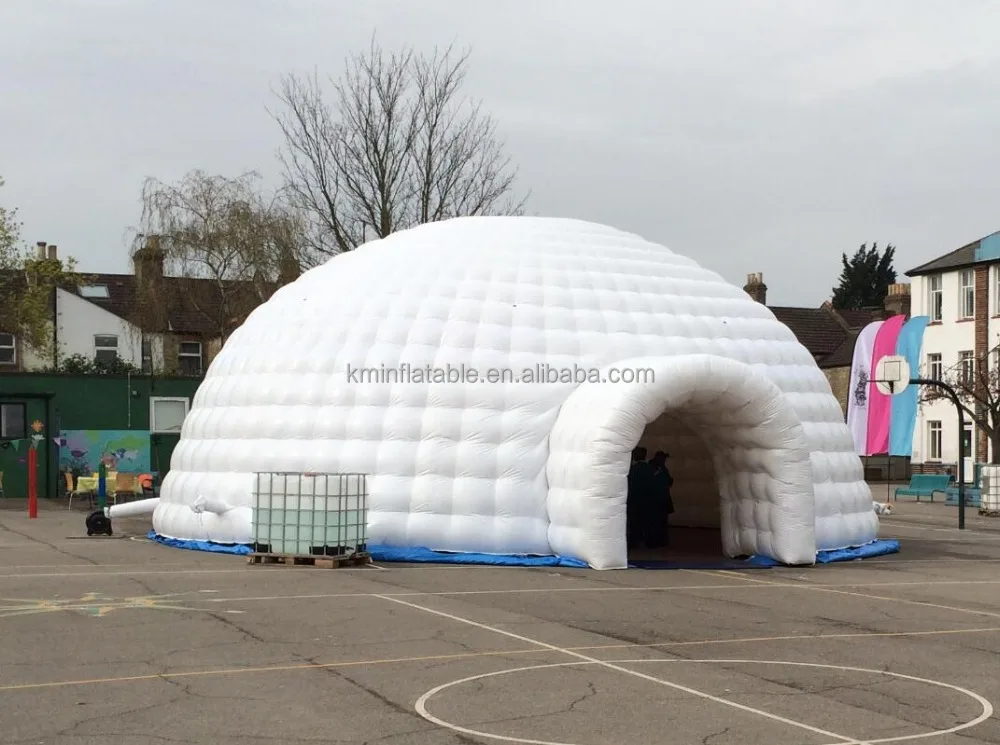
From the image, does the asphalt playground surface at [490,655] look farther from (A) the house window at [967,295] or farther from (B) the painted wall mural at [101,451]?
(A) the house window at [967,295]

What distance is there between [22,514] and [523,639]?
19.1m

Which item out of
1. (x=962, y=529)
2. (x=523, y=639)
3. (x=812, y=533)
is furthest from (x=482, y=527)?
(x=962, y=529)

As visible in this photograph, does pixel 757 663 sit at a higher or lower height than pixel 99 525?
higher

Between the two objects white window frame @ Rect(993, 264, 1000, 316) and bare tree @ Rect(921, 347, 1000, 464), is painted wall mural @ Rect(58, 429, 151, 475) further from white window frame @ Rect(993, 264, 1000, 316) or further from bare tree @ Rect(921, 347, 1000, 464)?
white window frame @ Rect(993, 264, 1000, 316)

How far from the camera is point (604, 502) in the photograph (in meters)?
15.2

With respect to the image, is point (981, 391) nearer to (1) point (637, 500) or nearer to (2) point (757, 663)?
(1) point (637, 500)

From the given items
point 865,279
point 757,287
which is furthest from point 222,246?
point 865,279

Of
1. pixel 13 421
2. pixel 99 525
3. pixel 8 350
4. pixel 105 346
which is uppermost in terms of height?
pixel 105 346

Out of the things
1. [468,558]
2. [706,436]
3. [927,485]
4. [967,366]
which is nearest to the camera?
[468,558]

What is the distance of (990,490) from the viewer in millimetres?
29000

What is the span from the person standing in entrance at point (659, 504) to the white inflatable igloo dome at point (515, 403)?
148cm

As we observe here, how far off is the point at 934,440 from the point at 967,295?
5.41m

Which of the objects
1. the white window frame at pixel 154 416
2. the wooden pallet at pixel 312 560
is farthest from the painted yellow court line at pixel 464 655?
the white window frame at pixel 154 416

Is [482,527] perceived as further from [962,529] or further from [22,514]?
[22,514]
